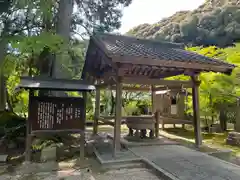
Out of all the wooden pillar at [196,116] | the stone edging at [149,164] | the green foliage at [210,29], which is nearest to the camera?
the stone edging at [149,164]

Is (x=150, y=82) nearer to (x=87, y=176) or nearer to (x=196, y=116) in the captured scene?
(x=196, y=116)

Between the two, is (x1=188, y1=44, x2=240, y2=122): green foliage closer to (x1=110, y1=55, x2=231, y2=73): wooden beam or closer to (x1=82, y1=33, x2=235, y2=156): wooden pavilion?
(x1=82, y1=33, x2=235, y2=156): wooden pavilion

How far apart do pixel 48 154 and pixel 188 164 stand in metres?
3.66

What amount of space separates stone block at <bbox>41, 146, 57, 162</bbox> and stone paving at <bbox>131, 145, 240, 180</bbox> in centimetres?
230

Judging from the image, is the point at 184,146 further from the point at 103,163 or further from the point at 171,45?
the point at 171,45

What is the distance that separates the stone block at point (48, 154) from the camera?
516 centimetres

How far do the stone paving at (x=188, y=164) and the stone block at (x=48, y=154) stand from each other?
7.55 feet

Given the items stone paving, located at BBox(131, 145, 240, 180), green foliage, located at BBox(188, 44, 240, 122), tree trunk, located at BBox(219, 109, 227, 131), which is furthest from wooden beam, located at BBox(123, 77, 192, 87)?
tree trunk, located at BBox(219, 109, 227, 131)

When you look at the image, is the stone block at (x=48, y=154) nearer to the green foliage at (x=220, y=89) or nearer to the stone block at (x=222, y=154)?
the stone block at (x=222, y=154)

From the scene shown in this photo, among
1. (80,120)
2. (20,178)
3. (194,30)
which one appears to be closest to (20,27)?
(80,120)

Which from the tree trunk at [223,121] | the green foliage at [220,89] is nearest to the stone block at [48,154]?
the green foliage at [220,89]

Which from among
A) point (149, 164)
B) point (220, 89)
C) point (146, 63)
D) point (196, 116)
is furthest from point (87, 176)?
point (220, 89)

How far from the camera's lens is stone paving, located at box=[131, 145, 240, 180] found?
3.92 metres

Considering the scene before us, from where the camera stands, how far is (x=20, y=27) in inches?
290
